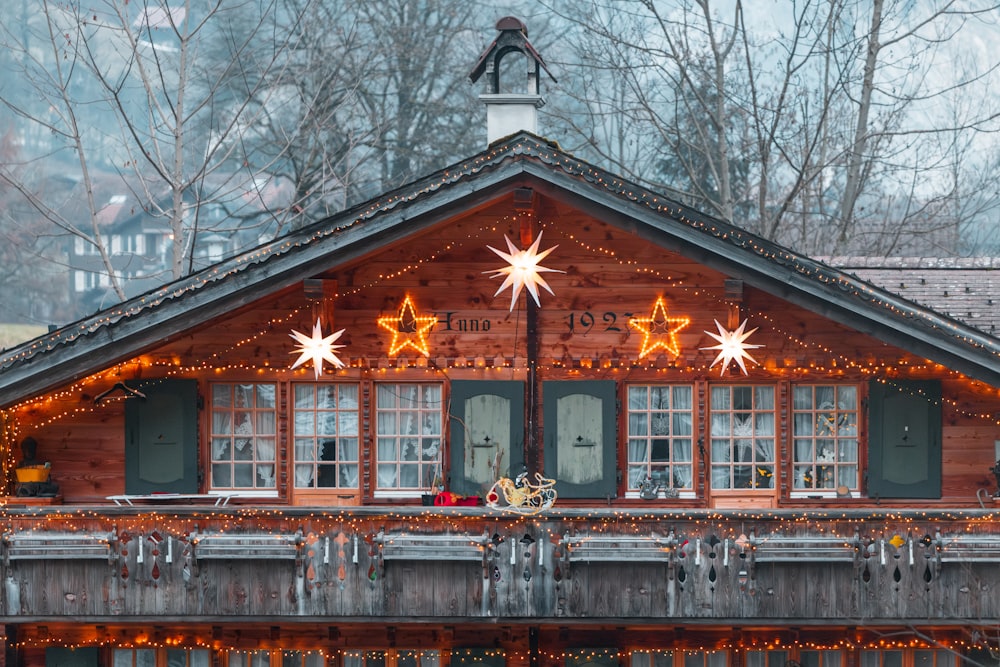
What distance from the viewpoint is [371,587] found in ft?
50.4

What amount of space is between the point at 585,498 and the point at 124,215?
55.5m

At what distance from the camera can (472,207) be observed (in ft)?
50.9

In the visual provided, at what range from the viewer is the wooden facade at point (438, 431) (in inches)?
608

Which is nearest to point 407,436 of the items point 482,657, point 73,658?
point 482,657

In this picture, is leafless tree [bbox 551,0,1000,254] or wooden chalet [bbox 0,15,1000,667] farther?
leafless tree [bbox 551,0,1000,254]

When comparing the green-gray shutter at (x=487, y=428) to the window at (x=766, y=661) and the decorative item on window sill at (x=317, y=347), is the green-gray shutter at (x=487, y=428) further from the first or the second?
the window at (x=766, y=661)

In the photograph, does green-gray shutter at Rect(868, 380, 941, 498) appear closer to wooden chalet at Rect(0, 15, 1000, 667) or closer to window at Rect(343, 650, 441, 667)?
wooden chalet at Rect(0, 15, 1000, 667)

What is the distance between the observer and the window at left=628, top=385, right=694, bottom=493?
670 inches

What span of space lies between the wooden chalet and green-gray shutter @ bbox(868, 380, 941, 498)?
4cm

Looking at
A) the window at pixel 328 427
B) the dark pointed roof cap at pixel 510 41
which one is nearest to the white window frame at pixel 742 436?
the window at pixel 328 427

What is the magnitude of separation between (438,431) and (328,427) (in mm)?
1483

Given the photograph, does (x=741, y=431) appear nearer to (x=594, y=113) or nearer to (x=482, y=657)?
(x=482, y=657)

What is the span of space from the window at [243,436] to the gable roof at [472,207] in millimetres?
1683

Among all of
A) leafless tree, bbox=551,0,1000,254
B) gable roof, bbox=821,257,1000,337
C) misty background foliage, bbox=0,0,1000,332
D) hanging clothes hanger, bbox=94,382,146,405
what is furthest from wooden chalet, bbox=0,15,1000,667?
leafless tree, bbox=551,0,1000,254
